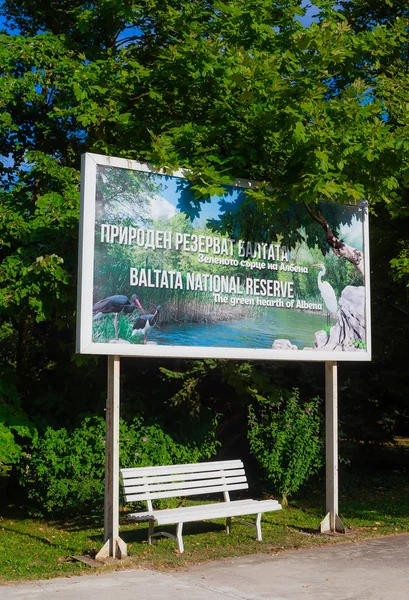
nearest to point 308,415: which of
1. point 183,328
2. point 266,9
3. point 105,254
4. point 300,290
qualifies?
point 300,290

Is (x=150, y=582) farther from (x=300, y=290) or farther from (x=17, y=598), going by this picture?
(x=300, y=290)

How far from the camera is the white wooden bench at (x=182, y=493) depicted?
27.7 feet

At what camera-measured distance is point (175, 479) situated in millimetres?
9211

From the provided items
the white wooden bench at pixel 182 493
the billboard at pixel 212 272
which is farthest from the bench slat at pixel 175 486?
the billboard at pixel 212 272

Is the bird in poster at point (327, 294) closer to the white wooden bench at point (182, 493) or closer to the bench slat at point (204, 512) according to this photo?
the white wooden bench at point (182, 493)

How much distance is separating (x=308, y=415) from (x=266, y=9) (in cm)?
597

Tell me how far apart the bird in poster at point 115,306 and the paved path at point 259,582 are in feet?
8.08

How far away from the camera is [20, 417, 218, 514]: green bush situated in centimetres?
1031

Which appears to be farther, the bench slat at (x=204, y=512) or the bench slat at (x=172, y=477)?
the bench slat at (x=172, y=477)

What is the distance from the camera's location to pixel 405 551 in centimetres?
866

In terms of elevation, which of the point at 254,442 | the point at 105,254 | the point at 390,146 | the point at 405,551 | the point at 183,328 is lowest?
the point at 405,551

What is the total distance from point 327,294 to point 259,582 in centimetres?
403

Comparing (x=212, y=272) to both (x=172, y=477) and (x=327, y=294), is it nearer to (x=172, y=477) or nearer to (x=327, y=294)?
(x=327, y=294)

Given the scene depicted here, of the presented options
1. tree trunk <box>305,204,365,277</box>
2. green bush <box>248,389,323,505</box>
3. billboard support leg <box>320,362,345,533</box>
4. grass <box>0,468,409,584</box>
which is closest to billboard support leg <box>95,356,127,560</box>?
grass <box>0,468,409,584</box>
